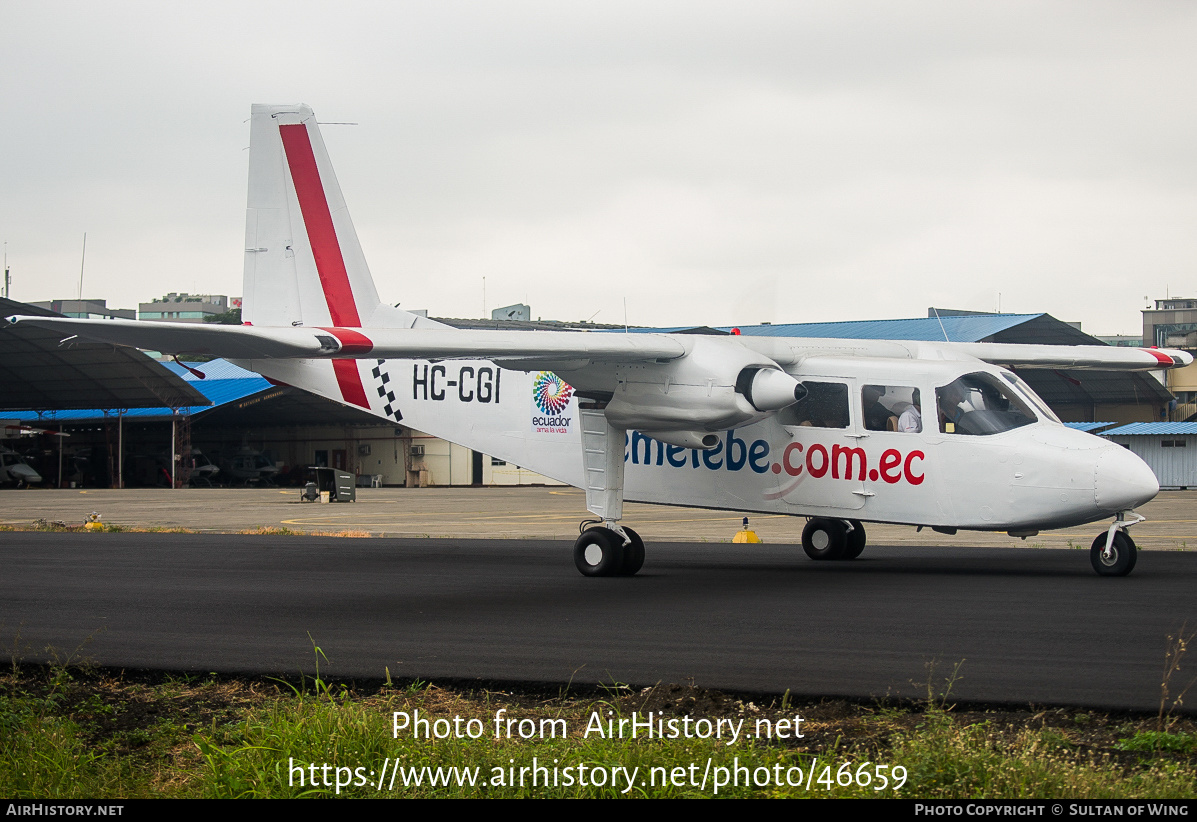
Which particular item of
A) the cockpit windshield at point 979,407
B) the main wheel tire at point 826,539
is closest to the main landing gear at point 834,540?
the main wheel tire at point 826,539

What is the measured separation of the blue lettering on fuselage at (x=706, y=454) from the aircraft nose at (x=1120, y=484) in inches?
164

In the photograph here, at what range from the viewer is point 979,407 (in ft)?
45.1

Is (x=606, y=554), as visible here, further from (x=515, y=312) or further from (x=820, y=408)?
(x=515, y=312)

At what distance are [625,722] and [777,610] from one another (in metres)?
5.04

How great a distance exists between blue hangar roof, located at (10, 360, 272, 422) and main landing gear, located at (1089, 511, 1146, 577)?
2076 inches

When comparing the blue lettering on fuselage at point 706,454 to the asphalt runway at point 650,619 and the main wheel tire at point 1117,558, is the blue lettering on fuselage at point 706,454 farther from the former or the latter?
the main wheel tire at point 1117,558

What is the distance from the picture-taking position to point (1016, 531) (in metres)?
13.5

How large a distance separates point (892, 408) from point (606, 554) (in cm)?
416

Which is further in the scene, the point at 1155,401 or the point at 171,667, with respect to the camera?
the point at 1155,401

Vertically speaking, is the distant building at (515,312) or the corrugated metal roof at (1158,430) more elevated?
the distant building at (515,312)

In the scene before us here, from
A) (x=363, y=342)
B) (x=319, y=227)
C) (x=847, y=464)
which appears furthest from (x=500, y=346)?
(x=319, y=227)

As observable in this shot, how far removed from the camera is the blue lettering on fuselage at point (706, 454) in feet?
49.3
